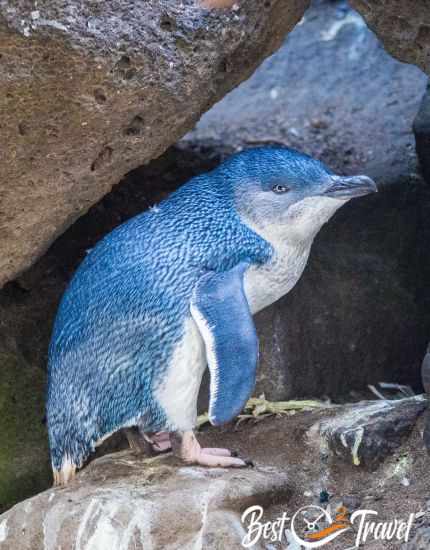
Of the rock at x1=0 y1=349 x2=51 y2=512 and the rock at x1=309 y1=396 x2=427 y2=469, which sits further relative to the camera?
the rock at x1=0 y1=349 x2=51 y2=512

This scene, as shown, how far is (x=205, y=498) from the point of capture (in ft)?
5.83

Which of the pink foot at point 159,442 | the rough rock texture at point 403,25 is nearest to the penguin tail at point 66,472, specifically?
the pink foot at point 159,442

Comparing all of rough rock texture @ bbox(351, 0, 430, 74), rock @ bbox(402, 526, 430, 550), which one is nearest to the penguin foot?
rock @ bbox(402, 526, 430, 550)

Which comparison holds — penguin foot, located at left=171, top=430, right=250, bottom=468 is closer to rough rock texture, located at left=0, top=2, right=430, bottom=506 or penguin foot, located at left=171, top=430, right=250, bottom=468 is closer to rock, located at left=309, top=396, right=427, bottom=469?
rock, located at left=309, top=396, right=427, bottom=469

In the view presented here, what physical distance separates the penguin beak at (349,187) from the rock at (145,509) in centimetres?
53

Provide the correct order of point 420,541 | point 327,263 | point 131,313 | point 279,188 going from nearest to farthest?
point 420,541, point 131,313, point 279,188, point 327,263

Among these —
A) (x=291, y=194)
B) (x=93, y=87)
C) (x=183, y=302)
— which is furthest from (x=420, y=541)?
(x=93, y=87)

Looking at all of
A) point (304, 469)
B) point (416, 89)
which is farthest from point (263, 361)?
Result: point (416, 89)

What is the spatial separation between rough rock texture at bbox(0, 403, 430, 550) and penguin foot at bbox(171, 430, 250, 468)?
2 cm

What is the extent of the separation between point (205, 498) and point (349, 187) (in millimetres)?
631

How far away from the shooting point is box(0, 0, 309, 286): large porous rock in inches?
66.5

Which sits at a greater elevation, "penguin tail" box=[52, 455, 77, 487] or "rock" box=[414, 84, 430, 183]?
"rock" box=[414, 84, 430, 183]

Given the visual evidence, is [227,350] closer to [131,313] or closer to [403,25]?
[131,313]

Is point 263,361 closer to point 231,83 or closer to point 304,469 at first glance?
point 304,469
